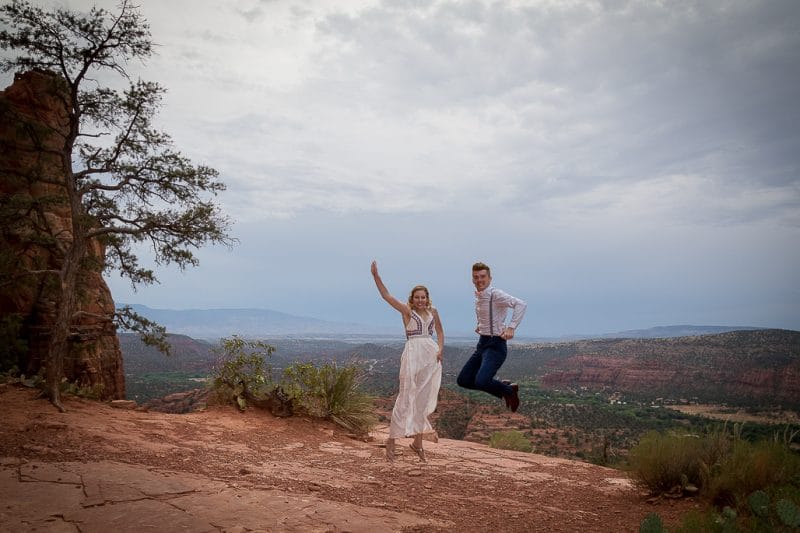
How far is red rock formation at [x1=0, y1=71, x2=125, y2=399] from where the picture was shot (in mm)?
9398

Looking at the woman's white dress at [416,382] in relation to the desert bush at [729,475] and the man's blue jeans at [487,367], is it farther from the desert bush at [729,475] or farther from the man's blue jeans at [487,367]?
the desert bush at [729,475]

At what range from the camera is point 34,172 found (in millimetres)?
9508

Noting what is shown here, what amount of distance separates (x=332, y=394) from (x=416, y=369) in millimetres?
4100

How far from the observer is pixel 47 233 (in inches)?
431

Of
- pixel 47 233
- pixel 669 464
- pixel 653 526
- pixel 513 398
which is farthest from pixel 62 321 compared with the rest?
pixel 669 464

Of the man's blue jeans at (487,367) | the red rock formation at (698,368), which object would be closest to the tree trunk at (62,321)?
the man's blue jeans at (487,367)

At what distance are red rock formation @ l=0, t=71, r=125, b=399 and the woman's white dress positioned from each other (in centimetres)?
549

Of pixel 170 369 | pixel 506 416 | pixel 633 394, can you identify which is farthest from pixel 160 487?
pixel 170 369

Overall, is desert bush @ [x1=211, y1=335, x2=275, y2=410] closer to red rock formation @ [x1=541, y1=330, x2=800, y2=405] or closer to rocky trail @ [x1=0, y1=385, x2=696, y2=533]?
rocky trail @ [x1=0, y1=385, x2=696, y2=533]

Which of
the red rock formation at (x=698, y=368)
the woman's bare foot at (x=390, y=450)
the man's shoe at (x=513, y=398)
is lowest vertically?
the red rock formation at (x=698, y=368)

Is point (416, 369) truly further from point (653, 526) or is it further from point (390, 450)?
point (653, 526)

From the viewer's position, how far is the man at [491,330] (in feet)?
26.0

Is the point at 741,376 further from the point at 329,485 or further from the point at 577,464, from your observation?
the point at 329,485

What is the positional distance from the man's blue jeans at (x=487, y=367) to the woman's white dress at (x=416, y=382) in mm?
587
